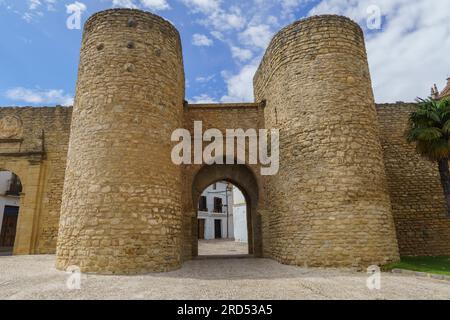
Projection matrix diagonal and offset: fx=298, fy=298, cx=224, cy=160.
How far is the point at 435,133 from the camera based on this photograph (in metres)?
9.16

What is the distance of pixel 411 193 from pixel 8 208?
78.0 ft

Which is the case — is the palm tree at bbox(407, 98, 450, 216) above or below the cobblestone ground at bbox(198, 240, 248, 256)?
above

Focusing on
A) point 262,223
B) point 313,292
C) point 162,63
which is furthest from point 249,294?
point 162,63

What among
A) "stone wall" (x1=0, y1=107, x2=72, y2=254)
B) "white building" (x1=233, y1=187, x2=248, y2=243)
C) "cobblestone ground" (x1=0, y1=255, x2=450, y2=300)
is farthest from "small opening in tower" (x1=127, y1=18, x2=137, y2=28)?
"white building" (x1=233, y1=187, x2=248, y2=243)

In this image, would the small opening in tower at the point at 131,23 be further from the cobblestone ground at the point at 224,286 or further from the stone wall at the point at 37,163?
the cobblestone ground at the point at 224,286

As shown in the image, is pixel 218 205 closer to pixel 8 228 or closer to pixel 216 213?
pixel 216 213

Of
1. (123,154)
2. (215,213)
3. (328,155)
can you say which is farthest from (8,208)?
(328,155)

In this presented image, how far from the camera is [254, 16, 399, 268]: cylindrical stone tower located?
792 centimetres

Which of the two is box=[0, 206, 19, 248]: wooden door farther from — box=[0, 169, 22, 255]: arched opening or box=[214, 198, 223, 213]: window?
box=[214, 198, 223, 213]: window

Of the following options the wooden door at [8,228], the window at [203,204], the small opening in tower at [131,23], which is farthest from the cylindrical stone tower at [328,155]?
the window at [203,204]

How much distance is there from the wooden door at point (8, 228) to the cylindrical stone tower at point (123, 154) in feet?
52.0

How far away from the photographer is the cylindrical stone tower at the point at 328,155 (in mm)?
7918

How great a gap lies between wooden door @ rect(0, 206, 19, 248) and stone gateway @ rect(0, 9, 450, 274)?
47.8 feet

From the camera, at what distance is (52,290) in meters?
5.29
